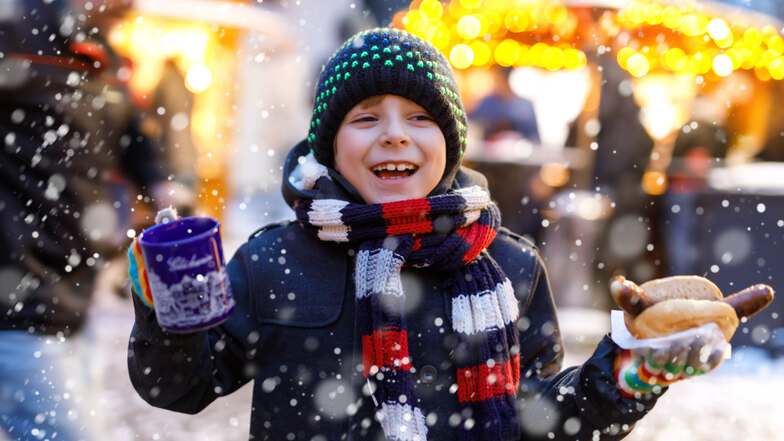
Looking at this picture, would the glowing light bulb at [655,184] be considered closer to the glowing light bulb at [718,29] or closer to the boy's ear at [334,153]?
the glowing light bulb at [718,29]

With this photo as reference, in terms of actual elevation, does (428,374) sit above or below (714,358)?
below

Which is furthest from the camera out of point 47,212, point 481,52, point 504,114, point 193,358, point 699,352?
point 481,52

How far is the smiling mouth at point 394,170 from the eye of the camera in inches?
66.1

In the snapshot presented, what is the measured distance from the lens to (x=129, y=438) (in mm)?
3076

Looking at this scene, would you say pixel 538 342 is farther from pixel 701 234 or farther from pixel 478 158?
pixel 478 158

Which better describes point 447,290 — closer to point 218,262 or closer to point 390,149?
point 390,149

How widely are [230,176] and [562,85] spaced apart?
5.31 meters

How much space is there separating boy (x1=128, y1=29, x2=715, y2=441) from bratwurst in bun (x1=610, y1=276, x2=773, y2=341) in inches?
6.2

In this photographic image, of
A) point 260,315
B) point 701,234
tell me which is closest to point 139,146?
A: point 260,315

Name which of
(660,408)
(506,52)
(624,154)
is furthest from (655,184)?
(506,52)

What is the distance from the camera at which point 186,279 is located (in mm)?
1252

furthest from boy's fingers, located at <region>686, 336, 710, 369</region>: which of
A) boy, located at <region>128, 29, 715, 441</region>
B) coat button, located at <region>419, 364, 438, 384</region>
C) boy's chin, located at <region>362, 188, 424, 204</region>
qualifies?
boy's chin, located at <region>362, 188, 424, 204</region>

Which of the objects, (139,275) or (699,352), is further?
(139,275)

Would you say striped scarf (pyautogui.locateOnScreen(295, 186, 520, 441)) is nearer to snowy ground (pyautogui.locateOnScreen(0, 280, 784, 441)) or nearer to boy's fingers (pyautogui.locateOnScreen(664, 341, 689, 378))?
boy's fingers (pyautogui.locateOnScreen(664, 341, 689, 378))
